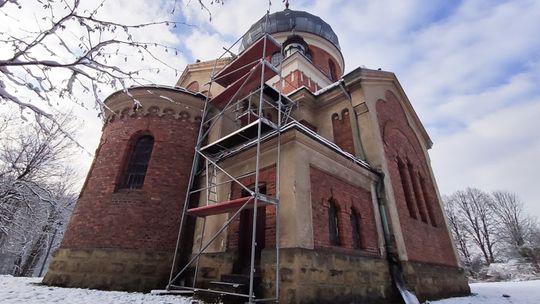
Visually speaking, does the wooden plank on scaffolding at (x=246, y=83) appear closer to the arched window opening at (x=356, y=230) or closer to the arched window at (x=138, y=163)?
the arched window at (x=138, y=163)

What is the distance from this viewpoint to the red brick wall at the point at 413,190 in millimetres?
8984

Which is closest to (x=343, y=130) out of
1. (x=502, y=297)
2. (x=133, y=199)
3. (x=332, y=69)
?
(x=133, y=199)

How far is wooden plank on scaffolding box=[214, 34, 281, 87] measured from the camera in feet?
29.5

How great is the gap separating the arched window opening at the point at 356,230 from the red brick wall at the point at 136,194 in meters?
5.25

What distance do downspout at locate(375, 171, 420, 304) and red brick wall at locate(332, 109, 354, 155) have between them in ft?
5.21

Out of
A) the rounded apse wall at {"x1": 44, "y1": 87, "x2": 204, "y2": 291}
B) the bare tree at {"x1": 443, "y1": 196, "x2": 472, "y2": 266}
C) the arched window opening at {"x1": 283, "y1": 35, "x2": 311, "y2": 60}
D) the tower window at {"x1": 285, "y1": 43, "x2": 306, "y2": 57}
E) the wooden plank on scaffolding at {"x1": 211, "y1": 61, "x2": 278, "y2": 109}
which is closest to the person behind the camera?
the rounded apse wall at {"x1": 44, "y1": 87, "x2": 204, "y2": 291}

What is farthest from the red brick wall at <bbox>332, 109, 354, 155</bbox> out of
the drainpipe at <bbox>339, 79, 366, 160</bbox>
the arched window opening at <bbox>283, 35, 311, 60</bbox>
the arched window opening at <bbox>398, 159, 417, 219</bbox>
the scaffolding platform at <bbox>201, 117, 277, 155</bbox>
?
the arched window opening at <bbox>283, 35, 311, 60</bbox>

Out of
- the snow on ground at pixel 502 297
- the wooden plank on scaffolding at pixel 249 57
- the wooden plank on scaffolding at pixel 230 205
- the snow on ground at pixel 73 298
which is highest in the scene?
the wooden plank on scaffolding at pixel 249 57

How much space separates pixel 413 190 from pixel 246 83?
25.4 feet

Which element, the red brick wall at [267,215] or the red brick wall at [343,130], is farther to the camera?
the red brick wall at [343,130]

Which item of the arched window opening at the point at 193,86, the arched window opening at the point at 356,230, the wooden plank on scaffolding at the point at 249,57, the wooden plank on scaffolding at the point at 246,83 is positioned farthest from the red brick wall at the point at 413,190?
the arched window opening at the point at 193,86

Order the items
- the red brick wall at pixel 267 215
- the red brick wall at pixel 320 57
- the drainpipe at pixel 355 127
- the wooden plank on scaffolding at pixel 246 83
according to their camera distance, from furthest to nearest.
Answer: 1. the red brick wall at pixel 320 57
2. the drainpipe at pixel 355 127
3. the wooden plank on scaffolding at pixel 246 83
4. the red brick wall at pixel 267 215

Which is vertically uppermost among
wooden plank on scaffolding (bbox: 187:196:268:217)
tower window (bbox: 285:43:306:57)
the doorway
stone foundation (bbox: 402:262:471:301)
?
tower window (bbox: 285:43:306:57)

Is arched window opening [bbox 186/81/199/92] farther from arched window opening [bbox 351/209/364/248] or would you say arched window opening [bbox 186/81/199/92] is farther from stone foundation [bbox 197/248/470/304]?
arched window opening [bbox 351/209/364/248]
